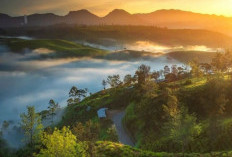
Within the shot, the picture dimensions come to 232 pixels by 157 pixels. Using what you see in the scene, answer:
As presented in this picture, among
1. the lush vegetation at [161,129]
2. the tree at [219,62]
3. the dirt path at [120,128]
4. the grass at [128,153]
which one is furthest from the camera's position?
the tree at [219,62]

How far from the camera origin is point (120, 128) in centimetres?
10631

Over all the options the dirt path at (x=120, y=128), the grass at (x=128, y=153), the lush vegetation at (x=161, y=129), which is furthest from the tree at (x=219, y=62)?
Result: the grass at (x=128, y=153)

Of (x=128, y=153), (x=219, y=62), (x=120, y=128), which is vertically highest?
(x=219, y=62)

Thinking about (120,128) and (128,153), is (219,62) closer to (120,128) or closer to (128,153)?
(120,128)

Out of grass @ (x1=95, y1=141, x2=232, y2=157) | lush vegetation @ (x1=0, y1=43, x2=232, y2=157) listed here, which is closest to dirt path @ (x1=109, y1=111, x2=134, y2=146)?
lush vegetation @ (x1=0, y1=43, x2=232, y2=157)

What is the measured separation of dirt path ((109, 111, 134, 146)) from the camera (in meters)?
93.3

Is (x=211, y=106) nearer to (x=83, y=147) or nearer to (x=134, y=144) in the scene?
(x=134, y=144)

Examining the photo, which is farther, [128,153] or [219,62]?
[219,62]

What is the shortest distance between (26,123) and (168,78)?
13185cm

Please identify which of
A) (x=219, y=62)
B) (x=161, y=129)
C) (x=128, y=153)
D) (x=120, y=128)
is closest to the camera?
(x=128, y=153)

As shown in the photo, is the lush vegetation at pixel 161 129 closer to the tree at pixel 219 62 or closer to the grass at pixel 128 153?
the grass at pixel 128 153

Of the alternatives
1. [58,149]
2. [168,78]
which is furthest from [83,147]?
[168,78]

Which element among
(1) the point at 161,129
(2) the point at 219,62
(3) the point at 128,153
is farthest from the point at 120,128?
(2) the point at 219,62

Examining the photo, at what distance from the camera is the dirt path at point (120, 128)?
3672 inches
